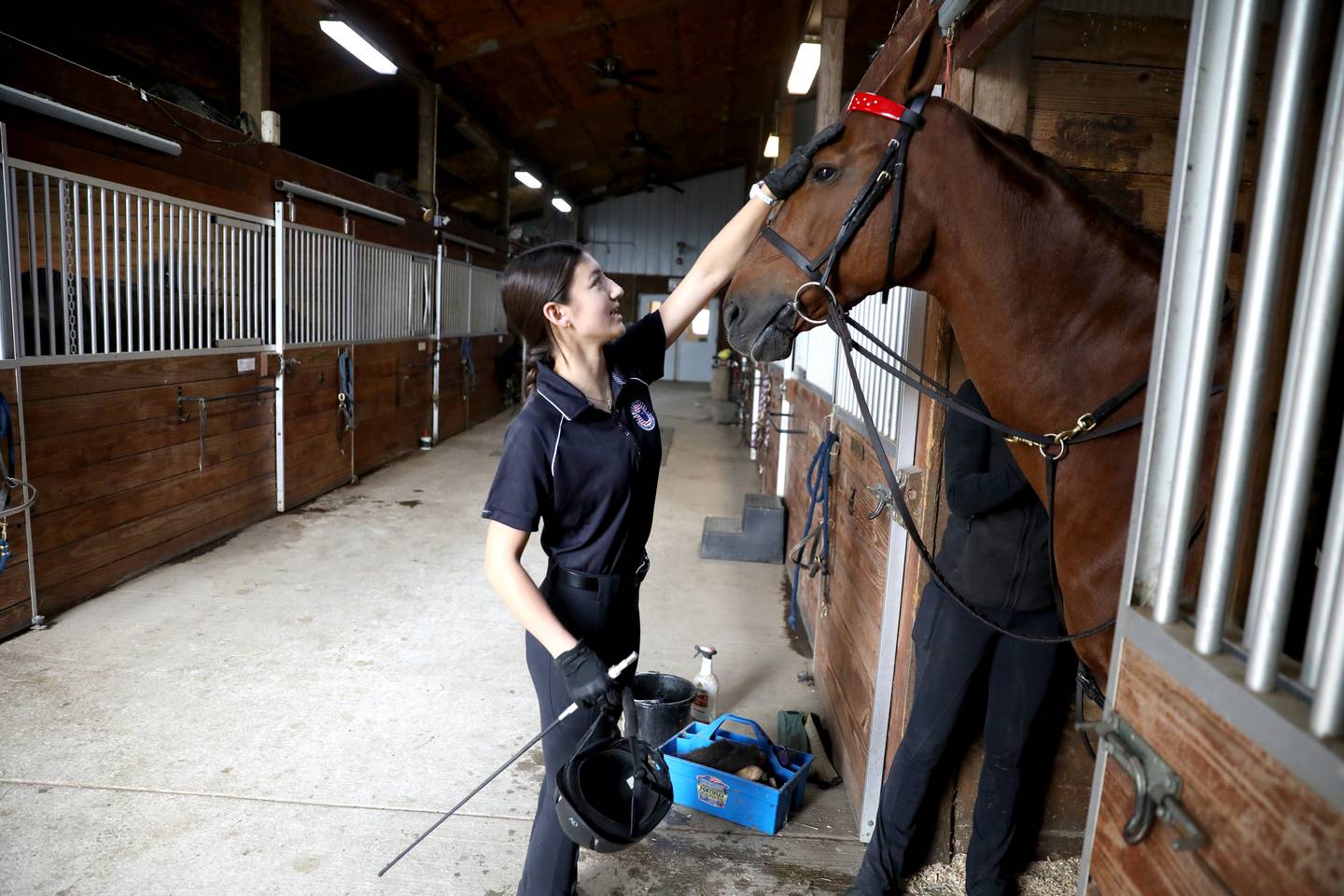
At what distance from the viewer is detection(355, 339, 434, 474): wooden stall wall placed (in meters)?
6.50

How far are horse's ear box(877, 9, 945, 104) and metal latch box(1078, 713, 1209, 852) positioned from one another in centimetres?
134

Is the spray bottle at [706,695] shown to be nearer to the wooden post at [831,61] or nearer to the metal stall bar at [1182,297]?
the metal stall bar at [1182,297]

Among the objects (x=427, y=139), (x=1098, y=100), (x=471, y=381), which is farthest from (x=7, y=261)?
(x=471, y=381)

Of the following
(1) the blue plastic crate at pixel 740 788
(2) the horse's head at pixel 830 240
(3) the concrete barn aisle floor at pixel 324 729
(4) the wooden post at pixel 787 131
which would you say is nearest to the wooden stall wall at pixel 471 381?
(4) the wooden post at pixel 787 131

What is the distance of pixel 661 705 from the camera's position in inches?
95.0

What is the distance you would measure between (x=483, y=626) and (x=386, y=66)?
186 inches

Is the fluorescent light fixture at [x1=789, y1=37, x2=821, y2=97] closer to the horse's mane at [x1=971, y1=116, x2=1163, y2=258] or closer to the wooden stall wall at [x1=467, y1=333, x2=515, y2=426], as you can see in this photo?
the horse's mane at [x1=971, y1=116, x2=1163, y2=258]

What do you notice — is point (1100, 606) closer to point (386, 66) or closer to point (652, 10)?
point (386, 66)

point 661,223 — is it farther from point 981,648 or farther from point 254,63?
point 981,648

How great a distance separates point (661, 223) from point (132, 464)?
590 inches

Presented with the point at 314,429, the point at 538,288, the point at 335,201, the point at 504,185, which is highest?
the point at 504,185

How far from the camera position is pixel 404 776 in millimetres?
2352

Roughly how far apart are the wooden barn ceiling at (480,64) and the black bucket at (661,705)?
494 cm

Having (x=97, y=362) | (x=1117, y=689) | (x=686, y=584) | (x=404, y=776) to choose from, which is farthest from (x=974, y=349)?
(x=97, y=362)
